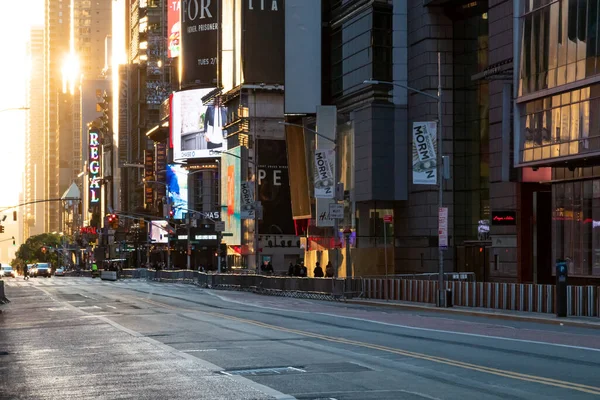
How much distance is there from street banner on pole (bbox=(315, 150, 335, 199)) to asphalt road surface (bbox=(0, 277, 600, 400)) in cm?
2470

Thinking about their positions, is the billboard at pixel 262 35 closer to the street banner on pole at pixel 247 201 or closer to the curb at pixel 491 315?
the street banner on pole at pixel 247 201

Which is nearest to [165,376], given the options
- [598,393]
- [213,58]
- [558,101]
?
[598,393]

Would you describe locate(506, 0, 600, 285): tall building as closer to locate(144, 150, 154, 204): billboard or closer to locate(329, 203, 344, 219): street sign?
locate(329, 203, 344, 219): street sign

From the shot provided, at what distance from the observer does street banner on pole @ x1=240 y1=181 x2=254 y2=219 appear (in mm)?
71438

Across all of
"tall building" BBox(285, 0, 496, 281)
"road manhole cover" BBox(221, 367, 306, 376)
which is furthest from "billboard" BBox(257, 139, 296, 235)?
"road manhole cover" BBox(221, 367, 306, 376)

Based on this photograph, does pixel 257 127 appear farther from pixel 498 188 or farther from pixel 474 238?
pixel 498 188

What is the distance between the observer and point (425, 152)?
145 feet

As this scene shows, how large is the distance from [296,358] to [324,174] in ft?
132

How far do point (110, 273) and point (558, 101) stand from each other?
73.7 meters

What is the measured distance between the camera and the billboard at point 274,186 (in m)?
110

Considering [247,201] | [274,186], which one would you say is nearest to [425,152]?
[247,201]

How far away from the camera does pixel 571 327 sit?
30.3 metres

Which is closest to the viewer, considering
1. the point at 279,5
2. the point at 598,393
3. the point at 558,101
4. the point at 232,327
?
the point at 598,393

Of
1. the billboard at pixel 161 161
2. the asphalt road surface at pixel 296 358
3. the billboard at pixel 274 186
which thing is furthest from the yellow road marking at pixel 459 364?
the billboard at pixel 161 161
